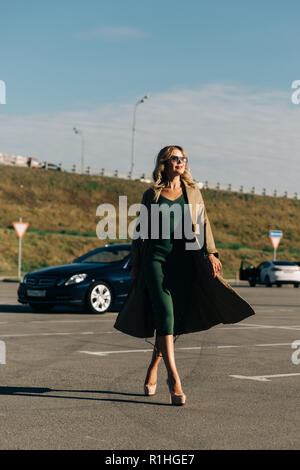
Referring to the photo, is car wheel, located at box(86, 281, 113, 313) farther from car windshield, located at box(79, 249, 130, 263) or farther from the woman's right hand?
the woman's right hand

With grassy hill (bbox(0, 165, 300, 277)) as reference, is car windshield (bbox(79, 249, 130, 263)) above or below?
below

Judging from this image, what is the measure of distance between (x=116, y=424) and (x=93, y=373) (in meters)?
2.64

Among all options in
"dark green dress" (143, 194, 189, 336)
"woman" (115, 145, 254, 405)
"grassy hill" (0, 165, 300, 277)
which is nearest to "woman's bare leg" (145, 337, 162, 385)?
"woman" (115, 145, 254, 405)

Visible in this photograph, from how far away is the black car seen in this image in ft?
54.5

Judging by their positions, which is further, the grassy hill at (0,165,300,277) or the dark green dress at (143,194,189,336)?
the grassy hill at (0,165,300,277)

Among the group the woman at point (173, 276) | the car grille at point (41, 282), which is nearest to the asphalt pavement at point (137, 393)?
the woman at point (173, 276)

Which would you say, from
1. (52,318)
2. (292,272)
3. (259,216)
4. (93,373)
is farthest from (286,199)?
(93,373)

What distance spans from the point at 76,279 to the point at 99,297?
619 millimetres

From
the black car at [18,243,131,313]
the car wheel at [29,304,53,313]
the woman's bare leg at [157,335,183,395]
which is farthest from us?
the car wheel at [29,304,53,313]

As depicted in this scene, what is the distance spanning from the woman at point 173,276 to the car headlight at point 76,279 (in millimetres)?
9501

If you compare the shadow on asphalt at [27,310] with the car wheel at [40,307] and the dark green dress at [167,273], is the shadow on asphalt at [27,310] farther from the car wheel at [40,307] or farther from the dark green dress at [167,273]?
the dark green dress at [167,273]

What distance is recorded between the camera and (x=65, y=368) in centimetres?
900

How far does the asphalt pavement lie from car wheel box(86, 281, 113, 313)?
3310mm

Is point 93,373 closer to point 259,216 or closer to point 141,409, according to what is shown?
point 141,409
